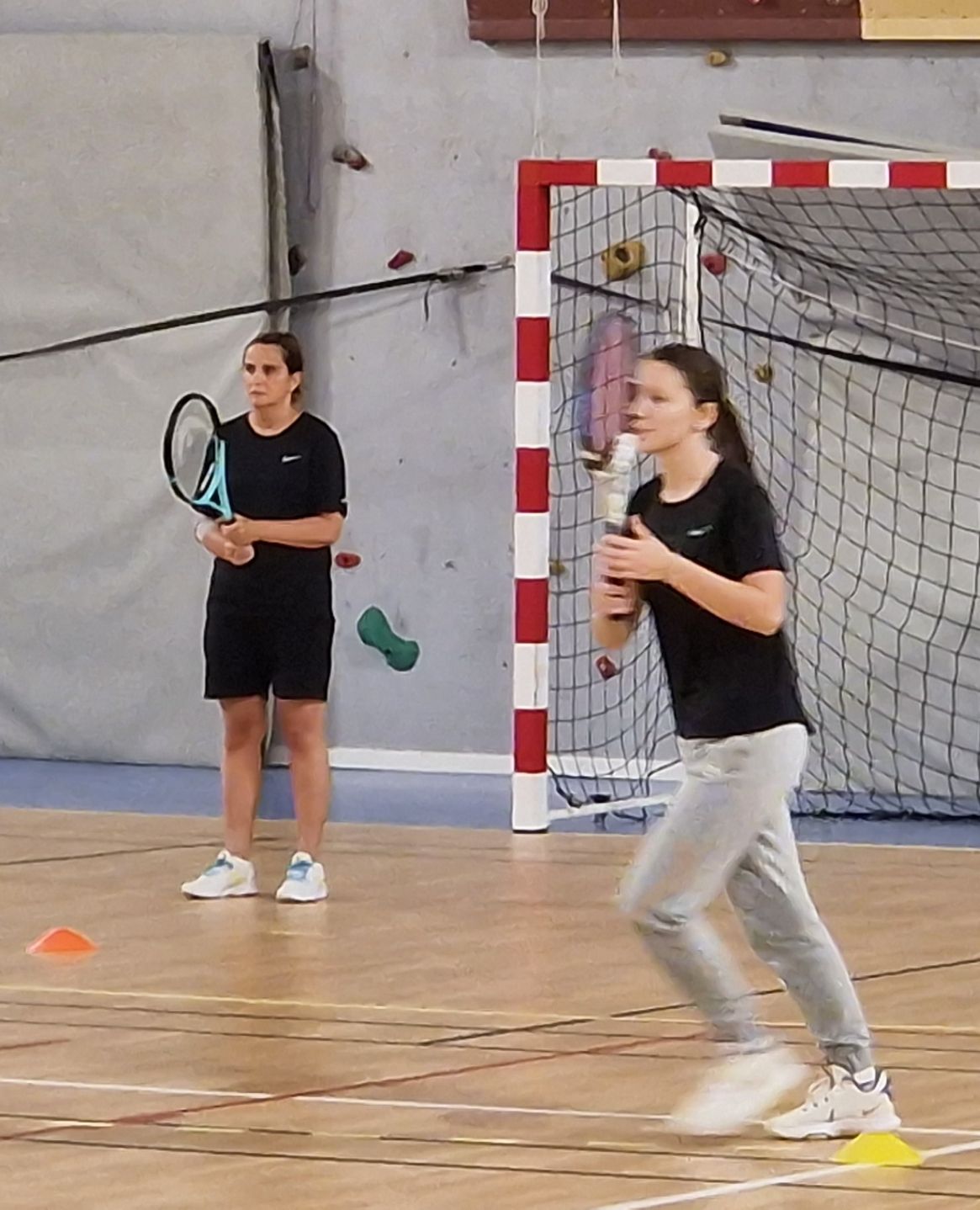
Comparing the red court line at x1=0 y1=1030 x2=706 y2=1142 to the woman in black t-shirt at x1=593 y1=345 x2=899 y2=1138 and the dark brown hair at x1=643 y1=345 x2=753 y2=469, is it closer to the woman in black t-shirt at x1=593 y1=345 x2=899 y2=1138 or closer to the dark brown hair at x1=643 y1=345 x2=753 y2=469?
the woman in black t-shirt at x1=593 y1=345 x2=899 y2=1138

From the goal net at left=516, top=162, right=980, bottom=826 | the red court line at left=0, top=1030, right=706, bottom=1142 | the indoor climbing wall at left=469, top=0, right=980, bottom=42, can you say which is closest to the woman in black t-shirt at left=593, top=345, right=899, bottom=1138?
the red court line at left=0, top=1030, right=706, bottom=1142

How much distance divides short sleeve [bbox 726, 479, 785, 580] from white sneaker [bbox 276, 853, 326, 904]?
2.91 m

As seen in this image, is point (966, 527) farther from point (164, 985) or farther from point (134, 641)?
point (164, 985)

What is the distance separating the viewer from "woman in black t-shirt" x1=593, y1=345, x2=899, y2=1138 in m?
4.41

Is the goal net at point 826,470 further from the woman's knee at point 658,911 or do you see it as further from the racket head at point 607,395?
the woman's knee at point 658,911

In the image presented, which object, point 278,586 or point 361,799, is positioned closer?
point 278,586

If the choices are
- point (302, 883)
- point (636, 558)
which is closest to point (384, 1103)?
point (636, 558)

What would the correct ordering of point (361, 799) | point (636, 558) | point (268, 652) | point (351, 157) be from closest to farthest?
point (636, 558) < point (268, 652) < point (361, 799) < point (351, 157)

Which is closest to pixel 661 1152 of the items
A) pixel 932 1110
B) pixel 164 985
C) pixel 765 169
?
pixel 932 1110

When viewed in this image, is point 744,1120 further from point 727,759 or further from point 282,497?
point 282,497

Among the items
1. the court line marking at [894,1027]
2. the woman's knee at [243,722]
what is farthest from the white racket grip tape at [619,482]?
the woman's knee at [243,722]

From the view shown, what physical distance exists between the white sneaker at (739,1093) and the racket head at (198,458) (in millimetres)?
2703

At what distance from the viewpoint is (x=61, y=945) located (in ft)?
21.1

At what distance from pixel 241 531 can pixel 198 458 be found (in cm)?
40
